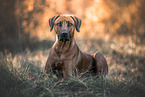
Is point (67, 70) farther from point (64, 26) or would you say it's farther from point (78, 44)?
point (78, 44)

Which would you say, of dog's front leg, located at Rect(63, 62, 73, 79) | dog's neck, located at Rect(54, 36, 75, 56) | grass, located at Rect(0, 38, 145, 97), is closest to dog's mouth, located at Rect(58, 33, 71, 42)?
dog's neck, located at Rect(54, 36, 75, 56)

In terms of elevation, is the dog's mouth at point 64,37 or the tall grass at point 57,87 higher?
the dog's mouth at point 64,37

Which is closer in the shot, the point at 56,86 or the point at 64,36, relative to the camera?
the point at 56,86

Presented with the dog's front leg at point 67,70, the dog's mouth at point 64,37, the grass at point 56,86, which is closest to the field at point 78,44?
the grass at point 56,86

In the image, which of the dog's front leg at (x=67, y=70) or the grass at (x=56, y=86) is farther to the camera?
the dog's front leg at (x=67, y=70)

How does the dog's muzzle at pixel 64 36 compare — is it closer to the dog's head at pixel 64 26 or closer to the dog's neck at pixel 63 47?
the dog's head at pixel 64 26

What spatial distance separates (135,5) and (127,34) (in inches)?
54.6

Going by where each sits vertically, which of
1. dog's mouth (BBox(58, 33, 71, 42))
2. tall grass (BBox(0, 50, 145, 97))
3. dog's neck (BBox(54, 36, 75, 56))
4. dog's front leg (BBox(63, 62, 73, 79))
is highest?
dog's mouth (BBox(58, 33, 71, 42))

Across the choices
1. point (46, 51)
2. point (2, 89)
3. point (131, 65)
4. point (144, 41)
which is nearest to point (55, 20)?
point (2, 89)

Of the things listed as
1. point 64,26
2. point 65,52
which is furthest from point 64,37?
point 65,52

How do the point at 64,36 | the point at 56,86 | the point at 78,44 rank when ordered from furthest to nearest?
the point at 78,44, the point at 64,36, the point at 56,86

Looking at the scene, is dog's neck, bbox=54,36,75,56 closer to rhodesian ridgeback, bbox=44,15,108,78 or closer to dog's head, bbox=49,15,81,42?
rhodesian ridgeback, bbox=44,15,108,78

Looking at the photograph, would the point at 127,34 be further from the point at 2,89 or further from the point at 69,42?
the point at 2,89

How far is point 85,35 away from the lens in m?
8.45
